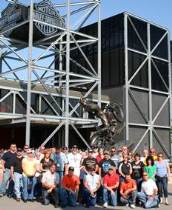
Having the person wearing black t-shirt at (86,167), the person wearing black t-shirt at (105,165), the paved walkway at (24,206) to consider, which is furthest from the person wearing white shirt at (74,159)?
the paved walkway at (24,206)

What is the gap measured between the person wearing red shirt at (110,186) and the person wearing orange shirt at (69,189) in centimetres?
89

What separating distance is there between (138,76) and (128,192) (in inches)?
1126

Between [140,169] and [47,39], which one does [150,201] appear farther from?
[47,39]

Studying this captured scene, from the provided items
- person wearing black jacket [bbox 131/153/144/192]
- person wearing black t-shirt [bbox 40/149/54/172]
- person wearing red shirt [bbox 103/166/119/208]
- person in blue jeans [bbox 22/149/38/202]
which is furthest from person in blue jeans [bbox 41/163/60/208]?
person wearing black jacket [bbox 131/153/144/192]

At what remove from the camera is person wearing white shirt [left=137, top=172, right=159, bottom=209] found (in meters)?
13.6

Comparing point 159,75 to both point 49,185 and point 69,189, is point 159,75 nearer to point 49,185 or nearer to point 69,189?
point 69,189

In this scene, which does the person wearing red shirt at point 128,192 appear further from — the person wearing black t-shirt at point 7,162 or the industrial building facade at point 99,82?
the industrial building facade at point 99,82

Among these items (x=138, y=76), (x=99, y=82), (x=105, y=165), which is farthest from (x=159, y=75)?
(x=105, y=165)

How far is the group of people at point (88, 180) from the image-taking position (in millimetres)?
13602

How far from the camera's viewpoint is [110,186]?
542 inches

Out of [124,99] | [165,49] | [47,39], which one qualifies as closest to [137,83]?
[124,99]

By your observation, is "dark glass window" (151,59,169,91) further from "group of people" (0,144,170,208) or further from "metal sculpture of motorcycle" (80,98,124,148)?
"group of people" (0,144,170,208)

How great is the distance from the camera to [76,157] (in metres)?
16.0

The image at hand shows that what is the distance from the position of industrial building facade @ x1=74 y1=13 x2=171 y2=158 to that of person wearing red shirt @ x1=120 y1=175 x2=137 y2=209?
2452 centimetres
